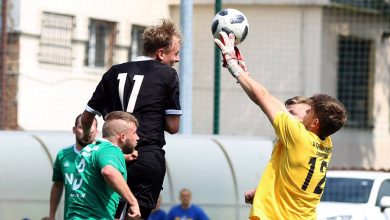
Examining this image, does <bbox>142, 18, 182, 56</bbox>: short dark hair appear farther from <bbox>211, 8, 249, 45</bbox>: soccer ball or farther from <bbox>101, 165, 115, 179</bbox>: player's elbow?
<bbox>101, 165, 115, 179</bbox>: player's elbow

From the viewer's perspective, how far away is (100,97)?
8.28 metres

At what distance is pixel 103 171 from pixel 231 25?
4.96 ft

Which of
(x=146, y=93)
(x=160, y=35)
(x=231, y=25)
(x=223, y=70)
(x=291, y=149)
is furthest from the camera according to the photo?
(x=223, y=70)

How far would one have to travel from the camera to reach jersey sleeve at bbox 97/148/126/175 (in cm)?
756

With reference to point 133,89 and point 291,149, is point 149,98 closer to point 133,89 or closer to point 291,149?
point 133,89

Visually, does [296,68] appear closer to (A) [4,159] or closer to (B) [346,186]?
(B) [346,186]

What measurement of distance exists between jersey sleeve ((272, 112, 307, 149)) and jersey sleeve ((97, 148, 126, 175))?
1004 mm

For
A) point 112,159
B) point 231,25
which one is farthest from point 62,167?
point 112,159

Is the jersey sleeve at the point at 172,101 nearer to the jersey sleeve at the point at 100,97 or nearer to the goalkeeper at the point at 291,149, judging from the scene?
the jersey sleeve at the point at 100,97

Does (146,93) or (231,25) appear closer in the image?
(146,93)

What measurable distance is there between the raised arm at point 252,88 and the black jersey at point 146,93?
692mm

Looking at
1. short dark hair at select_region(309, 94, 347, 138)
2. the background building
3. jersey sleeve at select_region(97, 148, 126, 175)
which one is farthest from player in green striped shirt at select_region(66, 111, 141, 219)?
the background building

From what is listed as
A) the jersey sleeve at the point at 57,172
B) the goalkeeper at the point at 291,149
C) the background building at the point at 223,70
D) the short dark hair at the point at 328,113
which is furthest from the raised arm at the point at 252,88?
the background building at the point at 223,70

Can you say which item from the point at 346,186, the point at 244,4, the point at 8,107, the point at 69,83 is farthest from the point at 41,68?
the point at 346,186
